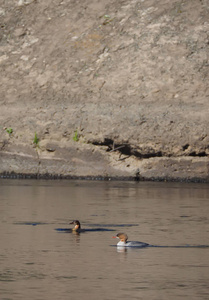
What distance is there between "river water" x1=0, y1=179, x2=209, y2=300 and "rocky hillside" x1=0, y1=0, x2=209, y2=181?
45.3ft

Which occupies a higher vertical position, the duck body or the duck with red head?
the duck with red head

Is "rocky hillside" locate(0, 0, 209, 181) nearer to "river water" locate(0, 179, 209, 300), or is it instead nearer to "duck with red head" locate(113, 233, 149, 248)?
"river water" locate(0, 179, 209, 300)

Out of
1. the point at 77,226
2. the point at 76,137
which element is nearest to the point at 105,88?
the point at 76,137

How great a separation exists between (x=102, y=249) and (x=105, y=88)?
36.4m

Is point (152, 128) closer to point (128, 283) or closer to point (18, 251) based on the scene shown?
point (18, 251)

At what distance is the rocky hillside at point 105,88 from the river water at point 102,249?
45.3 ft

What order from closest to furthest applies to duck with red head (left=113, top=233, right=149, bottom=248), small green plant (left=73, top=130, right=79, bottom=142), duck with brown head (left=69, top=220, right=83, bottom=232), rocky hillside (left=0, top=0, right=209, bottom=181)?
duck with red head (left=113, top=233, right=149, bottom=248), duck with brown head (left=69, top=220, right=83, bottom=232), rocky hillside (left=0, top=0, right=209, bottom=181), small green plant (left=73, top=130, right=79, bottom=142)

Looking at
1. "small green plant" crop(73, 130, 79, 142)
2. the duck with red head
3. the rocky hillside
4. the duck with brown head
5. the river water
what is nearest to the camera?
the river water

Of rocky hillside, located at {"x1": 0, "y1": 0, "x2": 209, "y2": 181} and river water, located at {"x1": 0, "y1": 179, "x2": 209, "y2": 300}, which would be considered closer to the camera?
river water, located at {"x1": 0, "y1": 179, "x2": 209, "y2": 300}

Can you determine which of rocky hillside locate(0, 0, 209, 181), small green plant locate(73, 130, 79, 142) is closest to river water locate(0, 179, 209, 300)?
rocky hillside locate(0, 0, 209, 181)

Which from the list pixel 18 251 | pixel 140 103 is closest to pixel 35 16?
pixel 140 103

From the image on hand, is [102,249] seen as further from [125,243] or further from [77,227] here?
[77,227]

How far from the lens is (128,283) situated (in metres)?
15.8

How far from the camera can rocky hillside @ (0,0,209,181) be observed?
50562 mm
